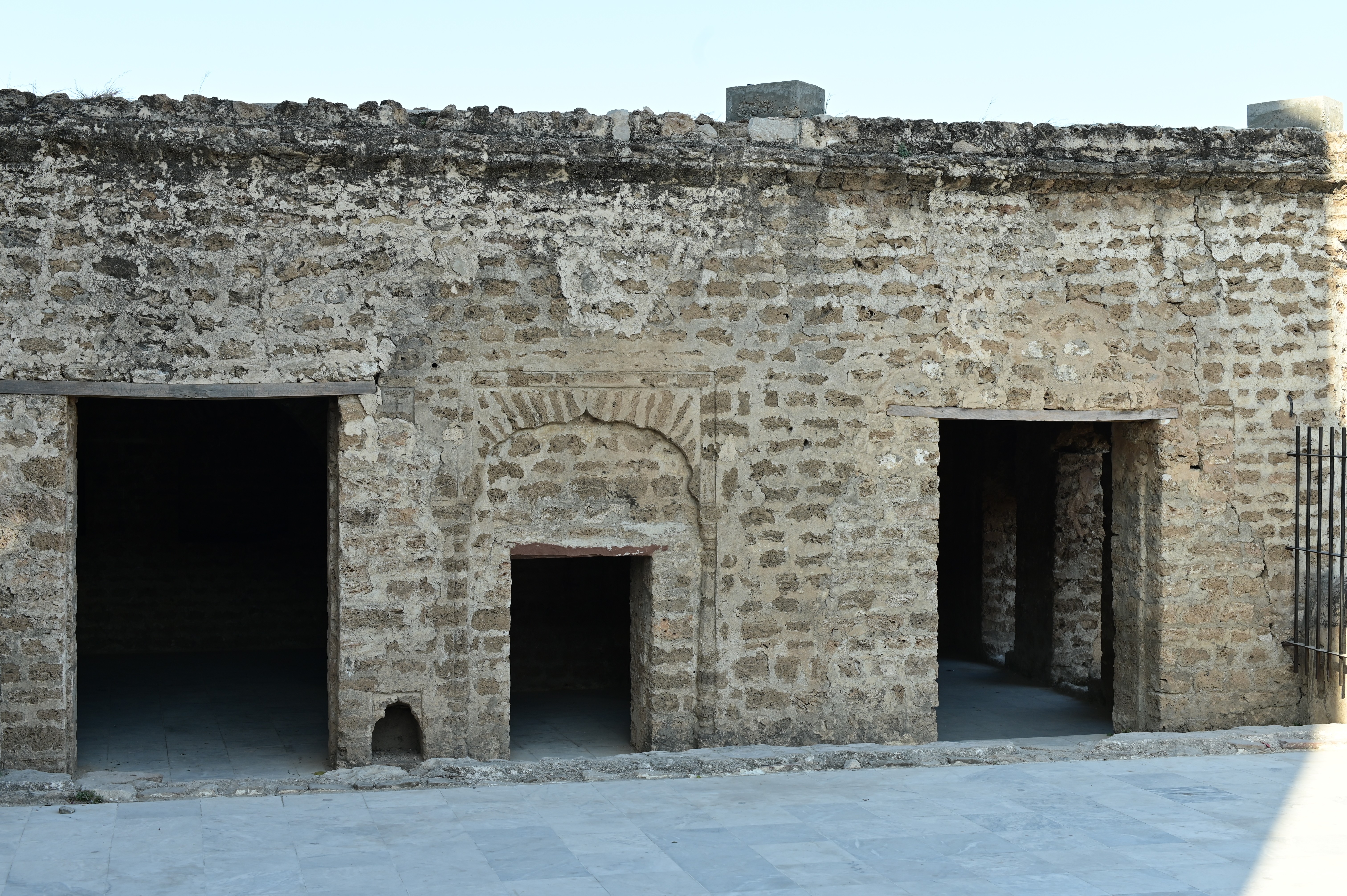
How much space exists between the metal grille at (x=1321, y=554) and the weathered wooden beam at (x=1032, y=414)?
80 cm

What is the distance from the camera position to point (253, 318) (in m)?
6.57

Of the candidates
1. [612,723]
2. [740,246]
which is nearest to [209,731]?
[612,723]

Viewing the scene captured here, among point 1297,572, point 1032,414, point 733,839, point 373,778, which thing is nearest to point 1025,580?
point 1297,572

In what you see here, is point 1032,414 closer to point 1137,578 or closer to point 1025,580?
point 1137,578

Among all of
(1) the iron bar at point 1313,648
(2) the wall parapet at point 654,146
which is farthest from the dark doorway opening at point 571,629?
(1) the iron bar at point 1313,648

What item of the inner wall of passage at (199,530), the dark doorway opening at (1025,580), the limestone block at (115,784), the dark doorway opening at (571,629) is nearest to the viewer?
the limestone block at (115,784)

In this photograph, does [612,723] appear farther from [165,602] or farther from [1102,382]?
[165,602]

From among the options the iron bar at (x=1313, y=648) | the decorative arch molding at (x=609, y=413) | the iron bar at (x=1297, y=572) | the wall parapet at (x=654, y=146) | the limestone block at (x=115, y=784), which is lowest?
Result: the limestone block at (x=115, y=784)

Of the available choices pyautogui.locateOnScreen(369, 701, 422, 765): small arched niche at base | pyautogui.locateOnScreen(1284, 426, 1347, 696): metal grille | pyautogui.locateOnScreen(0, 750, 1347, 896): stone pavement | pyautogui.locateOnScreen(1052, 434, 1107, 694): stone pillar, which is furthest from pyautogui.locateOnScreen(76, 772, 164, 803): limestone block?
pyautogui.locateOnScreen(1052, 434, 1107, 694): stone pillar

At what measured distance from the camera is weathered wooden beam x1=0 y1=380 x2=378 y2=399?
6.36 meters

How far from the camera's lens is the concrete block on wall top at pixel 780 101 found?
7273 millimetres

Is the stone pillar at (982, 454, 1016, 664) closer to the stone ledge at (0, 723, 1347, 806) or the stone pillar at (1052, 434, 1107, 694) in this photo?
the stone pillar at (1052, 434, 1107, 694)

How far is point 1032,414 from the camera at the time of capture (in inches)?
292

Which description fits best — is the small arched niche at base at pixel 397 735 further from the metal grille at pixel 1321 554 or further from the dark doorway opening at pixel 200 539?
the metal grille at pixel 1321 554
